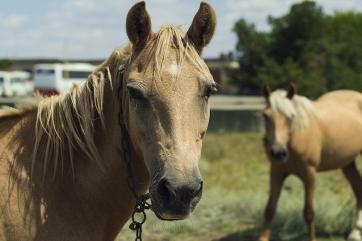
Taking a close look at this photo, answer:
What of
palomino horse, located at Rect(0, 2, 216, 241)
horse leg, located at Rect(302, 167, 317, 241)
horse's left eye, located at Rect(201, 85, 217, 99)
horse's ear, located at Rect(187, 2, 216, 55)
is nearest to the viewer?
palomino horse, located at Rect(0, 2, 216, 241)

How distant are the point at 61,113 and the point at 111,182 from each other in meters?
0.45

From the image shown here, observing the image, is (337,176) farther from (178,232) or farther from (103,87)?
(103,87)

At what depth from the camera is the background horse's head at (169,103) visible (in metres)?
2.42

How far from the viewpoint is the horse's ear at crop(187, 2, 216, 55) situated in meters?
2.85

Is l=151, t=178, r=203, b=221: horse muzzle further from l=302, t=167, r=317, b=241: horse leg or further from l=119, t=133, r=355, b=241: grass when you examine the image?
l=302, t=167, r=317, b=241: horse leg

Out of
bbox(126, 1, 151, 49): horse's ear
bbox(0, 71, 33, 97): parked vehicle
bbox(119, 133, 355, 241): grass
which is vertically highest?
bbox(126, 1, 151, 49): horse's ear

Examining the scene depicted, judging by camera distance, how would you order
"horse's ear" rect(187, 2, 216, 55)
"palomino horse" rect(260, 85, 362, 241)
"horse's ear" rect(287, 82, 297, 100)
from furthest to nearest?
"horse's ear" rect(287, 82, 297, 100), "palomino horse" rect(260, 85, 362, 241), "horse's ear" rect(187, 2, 216, 55)

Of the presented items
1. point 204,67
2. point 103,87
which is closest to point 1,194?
point 103,87

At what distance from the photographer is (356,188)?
27.9 feet

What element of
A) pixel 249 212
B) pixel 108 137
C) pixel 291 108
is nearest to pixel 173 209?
pixel 108 137

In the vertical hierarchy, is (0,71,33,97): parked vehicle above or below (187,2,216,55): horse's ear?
below

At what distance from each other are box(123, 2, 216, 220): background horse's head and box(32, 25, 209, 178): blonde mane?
0.29 feet

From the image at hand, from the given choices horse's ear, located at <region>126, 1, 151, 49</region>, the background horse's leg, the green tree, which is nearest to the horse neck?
the background horse's leg

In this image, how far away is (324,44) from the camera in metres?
32.6
